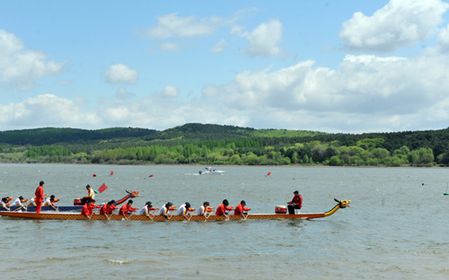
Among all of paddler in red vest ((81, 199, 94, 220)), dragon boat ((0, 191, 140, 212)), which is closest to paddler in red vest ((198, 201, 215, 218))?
dragon boat ((0, 191, 140, 212))

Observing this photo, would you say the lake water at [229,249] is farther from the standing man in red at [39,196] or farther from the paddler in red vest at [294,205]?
the standing man in red at [39,196]

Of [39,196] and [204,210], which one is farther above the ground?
[39,196]

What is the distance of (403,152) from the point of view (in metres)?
164

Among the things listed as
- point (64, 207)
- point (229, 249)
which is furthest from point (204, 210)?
point (64, 207)

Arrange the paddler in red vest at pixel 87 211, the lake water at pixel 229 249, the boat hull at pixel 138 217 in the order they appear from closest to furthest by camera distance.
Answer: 1. the lake water at pixel 229 249
2. the boat hull at pixel 138 217
3. the paddler in red vest at pixel 87 211

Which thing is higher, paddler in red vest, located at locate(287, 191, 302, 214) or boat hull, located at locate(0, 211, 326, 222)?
paddler in red vest, located at locate(287, 191, 302, 214)

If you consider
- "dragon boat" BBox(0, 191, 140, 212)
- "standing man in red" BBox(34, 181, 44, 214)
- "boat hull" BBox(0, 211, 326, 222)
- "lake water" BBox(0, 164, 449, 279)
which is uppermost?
"standing man in red" BBox(34, 181, 44, 214)

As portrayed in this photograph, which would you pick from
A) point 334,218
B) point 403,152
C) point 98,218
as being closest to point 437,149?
point 403,152

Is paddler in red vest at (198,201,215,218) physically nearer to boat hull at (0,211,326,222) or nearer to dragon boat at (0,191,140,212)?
boat hull at (0,211,326,222)

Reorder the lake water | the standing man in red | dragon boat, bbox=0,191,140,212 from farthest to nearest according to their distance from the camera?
dragon boat, bbox=0,191,140,212 < the standing man in red < the lake water

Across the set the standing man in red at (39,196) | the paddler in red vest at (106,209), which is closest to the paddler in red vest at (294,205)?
the paddler in red vest at (106,209)

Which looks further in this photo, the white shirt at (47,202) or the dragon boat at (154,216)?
the white shirt at (47,202)

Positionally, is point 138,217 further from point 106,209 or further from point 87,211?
point 87,211

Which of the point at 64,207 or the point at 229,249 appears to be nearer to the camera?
the point at 229,249
